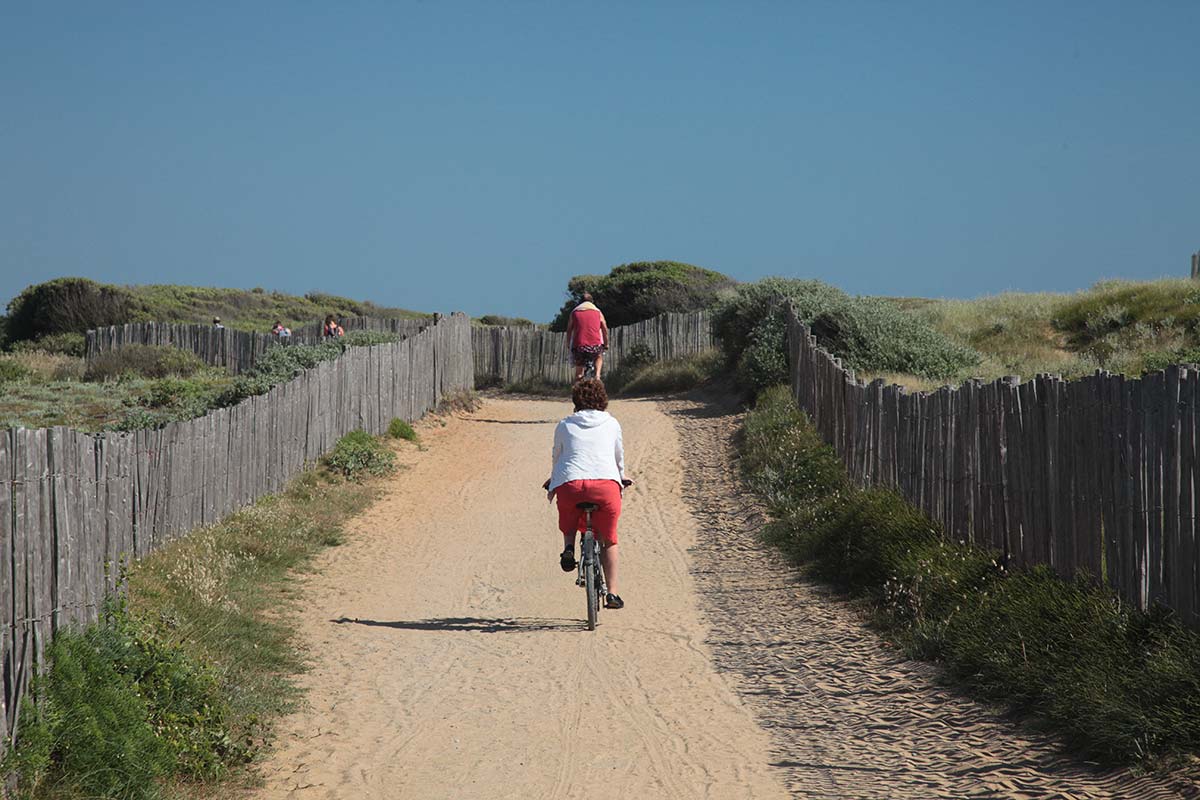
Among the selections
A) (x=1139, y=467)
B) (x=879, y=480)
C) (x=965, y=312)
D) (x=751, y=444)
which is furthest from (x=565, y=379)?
(x=1139, y=467)

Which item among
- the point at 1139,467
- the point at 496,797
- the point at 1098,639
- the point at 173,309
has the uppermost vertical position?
the point at 173,309

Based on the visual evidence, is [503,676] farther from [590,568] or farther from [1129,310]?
[1129,310]

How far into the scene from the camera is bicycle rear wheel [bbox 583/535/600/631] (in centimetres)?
890

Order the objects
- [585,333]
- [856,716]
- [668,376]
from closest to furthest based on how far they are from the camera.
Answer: [856,716], [585,333], [668,376]

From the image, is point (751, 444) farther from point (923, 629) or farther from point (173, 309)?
point (173, 309)

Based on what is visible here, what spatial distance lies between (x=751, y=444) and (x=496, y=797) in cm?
1181

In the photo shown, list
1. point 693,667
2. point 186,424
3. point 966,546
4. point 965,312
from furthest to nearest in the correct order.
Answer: point 965,312 → point 186,424 → point 966,546 → point 693,667

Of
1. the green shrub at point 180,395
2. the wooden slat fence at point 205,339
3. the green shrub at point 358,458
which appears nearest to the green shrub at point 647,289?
the wooden slat fence at point 205,339

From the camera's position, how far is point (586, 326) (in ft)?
58.0

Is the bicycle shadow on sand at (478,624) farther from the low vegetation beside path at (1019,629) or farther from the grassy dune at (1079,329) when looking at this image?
the grassy dune at (1079,329)

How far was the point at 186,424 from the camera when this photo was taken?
11.3 metres

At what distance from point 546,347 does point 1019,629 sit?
86.1 ft

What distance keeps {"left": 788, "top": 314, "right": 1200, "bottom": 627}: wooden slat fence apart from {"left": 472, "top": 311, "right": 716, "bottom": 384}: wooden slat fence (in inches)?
835

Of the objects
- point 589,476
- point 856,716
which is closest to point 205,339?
point 589,476
